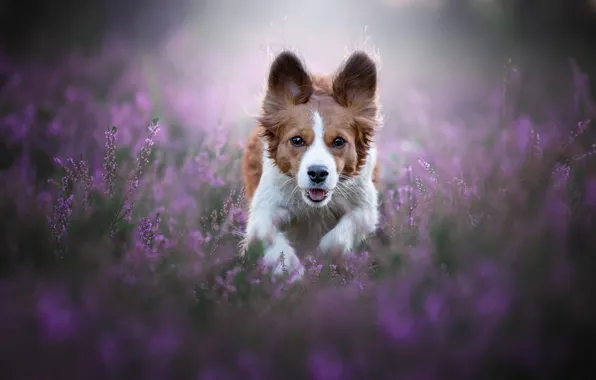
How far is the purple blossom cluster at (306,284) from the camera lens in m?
2.24

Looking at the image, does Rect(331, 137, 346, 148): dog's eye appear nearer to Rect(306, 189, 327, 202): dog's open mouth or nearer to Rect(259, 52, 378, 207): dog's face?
Rect(259, 52, 378, 207): dog's face

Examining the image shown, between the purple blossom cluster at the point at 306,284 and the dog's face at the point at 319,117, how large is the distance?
1.96 ft

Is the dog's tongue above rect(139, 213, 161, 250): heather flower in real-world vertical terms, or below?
above

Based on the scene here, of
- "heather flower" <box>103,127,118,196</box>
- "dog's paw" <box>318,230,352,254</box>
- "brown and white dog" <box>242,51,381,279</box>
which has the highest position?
"brown and white dog" <box>242,51,381,279</box>

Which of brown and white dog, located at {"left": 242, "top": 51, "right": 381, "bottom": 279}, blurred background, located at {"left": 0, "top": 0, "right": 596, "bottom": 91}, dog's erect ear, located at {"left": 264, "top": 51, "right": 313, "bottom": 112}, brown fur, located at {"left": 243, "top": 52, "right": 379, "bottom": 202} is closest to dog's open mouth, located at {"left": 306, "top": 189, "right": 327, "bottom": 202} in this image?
brown and white dog, located at {"left": 242, "top": 51, "right": 381, "bottom": 279}

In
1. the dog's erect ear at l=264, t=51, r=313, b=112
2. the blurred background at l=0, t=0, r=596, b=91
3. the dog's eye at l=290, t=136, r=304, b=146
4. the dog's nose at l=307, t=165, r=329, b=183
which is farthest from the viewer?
the blurred background at l=0, t=0, r=596, b=91

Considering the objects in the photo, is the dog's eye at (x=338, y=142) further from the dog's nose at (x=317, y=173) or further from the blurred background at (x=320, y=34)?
the blurred background at (x=320, y=34)

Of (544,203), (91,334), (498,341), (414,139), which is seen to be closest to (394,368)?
(498,341)

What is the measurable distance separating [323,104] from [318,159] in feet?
2.04

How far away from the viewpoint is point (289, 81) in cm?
495

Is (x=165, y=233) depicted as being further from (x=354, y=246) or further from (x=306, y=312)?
(x=306, y=312)

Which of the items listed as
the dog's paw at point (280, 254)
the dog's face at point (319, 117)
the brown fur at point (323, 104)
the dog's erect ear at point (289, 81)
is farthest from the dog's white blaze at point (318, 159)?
the dog's paw at point (280, 254)

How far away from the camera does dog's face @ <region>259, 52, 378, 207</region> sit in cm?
456

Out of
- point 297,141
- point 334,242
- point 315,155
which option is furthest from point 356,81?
point 334,242
